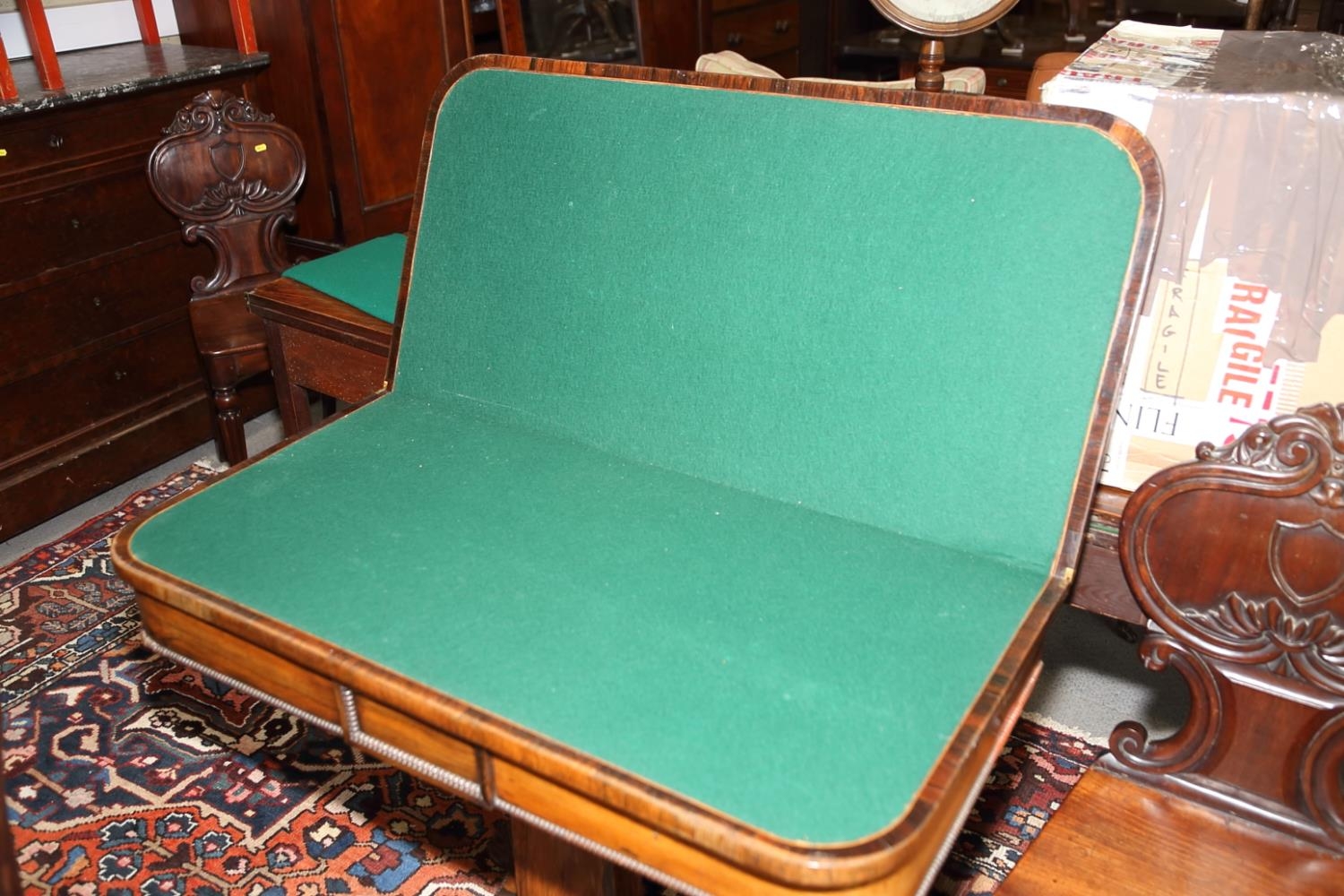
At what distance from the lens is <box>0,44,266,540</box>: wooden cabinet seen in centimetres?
298

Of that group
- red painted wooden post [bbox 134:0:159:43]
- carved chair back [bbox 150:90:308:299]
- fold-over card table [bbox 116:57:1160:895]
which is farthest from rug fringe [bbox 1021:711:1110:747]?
red painted wooden post [bbox 134:0:159:43]

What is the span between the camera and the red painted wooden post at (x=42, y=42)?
3039mm

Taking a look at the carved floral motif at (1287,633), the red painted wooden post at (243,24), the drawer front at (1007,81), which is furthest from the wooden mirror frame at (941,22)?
the drawer front at (1007,81)

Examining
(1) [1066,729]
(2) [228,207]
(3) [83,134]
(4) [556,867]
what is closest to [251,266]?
(2) [228,207]

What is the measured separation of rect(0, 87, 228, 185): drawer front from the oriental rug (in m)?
1.20

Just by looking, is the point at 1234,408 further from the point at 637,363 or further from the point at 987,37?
the point at 987,37

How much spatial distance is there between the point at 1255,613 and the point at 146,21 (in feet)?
11.7

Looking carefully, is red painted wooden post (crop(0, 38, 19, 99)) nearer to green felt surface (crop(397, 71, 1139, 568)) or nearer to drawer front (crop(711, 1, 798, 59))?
green felt surface (crop(397, 71, 1139, 568))

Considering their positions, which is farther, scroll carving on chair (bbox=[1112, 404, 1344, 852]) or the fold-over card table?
scroll carving on chair (bbox=[1112, 404, 1344, 852])

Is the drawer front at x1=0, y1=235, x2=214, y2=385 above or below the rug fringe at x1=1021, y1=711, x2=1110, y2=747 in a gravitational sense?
above

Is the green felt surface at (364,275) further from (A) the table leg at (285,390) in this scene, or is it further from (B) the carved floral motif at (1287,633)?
(B) the carved floral motif at (1287,633)

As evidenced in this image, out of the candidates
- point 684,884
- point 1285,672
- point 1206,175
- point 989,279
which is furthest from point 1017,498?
point 684,884

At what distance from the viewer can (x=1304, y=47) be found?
1.89 m

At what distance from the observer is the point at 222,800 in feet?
7.56
